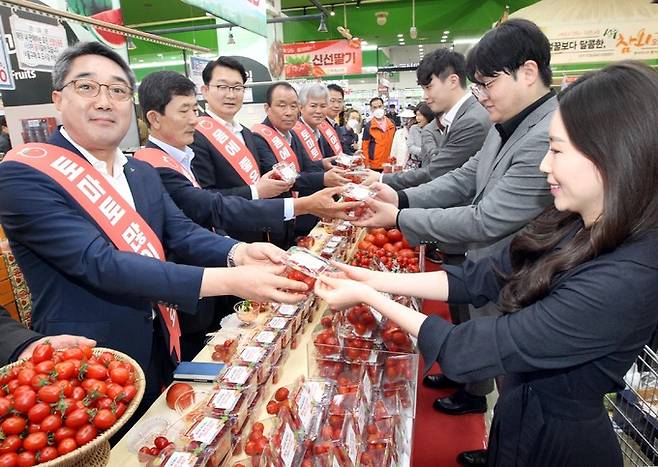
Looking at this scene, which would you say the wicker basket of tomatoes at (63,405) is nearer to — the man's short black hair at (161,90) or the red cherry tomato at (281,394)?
the red cherry tomato at (281,394)

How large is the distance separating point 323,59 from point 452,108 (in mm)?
10404

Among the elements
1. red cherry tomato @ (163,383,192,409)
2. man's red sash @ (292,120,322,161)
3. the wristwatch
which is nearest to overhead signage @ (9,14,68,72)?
the wristwatch

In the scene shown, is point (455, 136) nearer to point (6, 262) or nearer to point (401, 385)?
point (401, 385)

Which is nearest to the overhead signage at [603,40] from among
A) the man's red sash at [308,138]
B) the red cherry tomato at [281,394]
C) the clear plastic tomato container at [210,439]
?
the man's red sash at [308,138]

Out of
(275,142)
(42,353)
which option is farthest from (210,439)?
(275,142)

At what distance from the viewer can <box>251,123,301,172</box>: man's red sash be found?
4.19m

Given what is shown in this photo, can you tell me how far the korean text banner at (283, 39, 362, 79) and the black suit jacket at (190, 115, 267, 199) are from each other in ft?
34.0

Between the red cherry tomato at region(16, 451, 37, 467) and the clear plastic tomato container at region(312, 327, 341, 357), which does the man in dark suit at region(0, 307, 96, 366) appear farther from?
the clear plastic tomato container at region(312, 327, 341, 357)

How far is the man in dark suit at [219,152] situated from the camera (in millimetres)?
3277

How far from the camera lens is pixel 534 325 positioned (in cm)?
118

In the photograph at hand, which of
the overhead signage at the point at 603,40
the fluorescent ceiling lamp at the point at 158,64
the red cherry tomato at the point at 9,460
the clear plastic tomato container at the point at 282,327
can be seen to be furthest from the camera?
the fluorescent ceiling lamp at the point at 158,64

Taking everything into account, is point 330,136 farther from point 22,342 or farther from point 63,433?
point 63,433

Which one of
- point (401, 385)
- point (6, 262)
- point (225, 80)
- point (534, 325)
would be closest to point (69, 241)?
point (401, 385)

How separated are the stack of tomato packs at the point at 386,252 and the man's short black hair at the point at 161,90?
1486 mm
